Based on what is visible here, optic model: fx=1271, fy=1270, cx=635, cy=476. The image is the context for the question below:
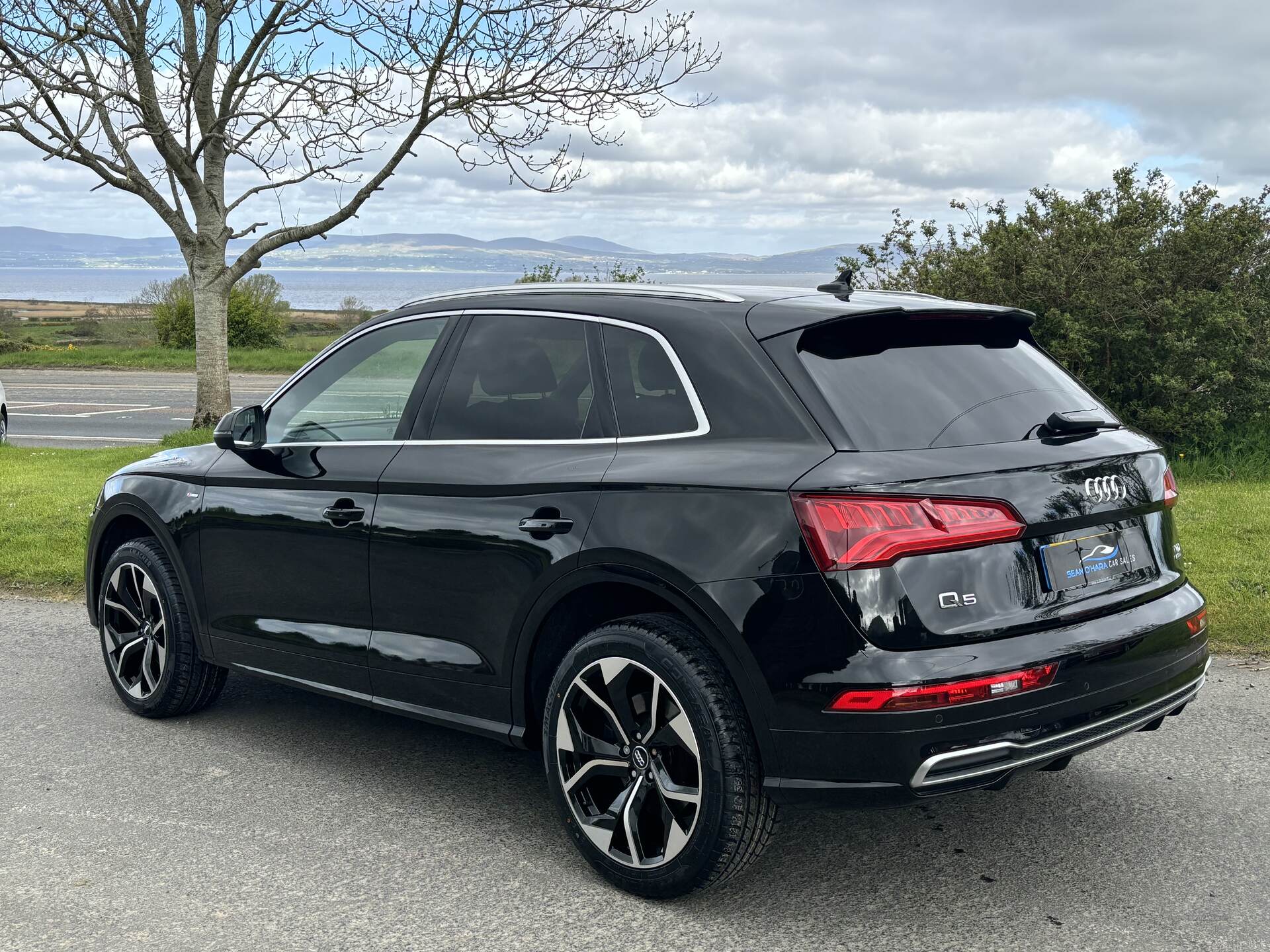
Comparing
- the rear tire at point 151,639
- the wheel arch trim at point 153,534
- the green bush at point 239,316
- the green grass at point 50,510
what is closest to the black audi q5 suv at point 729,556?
the wheel arch trim at point 153,534

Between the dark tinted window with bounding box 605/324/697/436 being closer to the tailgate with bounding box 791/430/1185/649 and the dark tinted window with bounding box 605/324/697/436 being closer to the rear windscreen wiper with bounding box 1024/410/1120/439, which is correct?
the tailgate with bounding box 791/430/1185/649

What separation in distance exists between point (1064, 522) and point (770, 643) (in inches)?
35.0

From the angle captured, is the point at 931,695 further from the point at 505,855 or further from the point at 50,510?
the point at 50,510

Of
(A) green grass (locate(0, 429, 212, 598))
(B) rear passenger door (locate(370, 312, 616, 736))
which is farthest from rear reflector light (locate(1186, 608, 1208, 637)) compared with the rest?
(A) green grass (locate(0, 429, 212, 598))

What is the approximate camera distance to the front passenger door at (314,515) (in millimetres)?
4547

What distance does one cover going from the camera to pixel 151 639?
5.51 meters

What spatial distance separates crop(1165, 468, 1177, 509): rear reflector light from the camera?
12.8 ft

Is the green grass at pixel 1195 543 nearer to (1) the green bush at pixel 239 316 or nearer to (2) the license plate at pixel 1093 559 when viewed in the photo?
(2) the license plate at pixel 1093 559

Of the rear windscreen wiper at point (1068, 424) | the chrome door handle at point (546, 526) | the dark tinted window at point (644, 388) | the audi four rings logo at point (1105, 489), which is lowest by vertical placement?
the chrome door handle at point (546, 526)

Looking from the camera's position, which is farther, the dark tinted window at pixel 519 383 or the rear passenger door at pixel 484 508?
the dark tinted window at pixel 519 383

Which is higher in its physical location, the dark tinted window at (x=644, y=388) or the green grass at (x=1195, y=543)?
the dark tinted window at (x=644, y=388)

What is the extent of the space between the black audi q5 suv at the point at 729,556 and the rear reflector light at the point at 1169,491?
0.02 metres

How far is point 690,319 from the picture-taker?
3842mm

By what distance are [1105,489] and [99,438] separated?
61.7 feet
